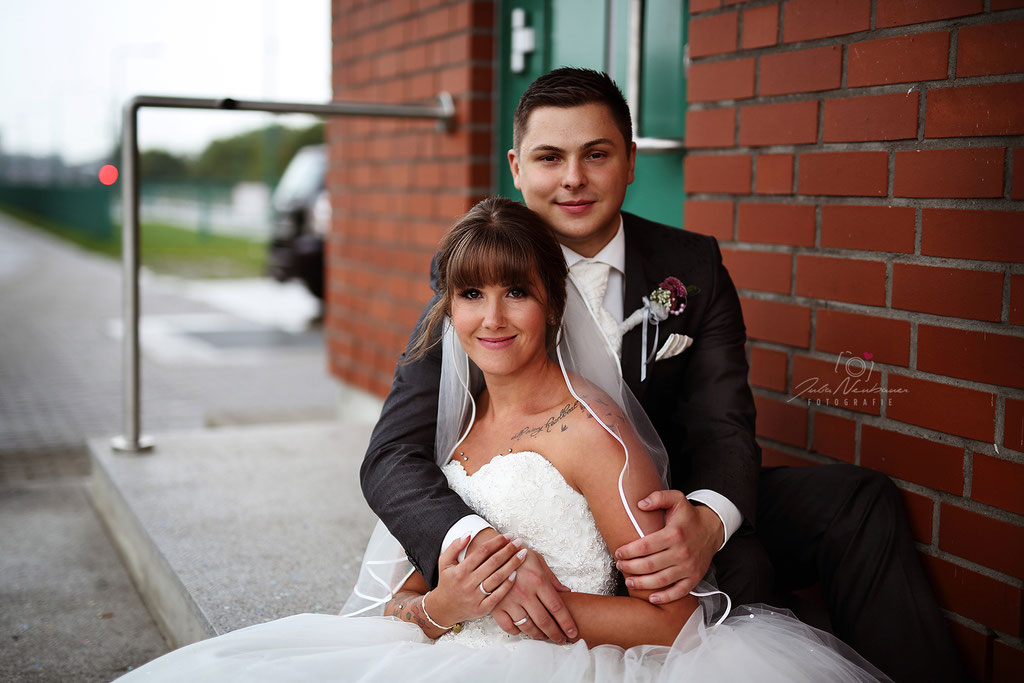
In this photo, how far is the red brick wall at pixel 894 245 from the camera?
2248 millimetres

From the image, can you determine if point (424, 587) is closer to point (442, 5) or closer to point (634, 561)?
point (634, 561)

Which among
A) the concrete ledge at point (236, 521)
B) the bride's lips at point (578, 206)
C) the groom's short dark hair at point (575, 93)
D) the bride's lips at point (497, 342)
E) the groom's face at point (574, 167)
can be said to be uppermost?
the groom's short dark hair at point (575, 93)

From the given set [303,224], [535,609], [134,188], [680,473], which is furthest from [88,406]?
[535,609]

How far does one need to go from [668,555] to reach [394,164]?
3.73 metres

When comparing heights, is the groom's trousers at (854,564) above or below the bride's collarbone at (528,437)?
below

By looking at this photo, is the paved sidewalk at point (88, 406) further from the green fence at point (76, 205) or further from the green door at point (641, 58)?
the green fence at point (76, 205)

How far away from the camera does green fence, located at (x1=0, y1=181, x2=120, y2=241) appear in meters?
31.0

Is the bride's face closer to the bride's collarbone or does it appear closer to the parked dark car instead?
the bride's collarbone

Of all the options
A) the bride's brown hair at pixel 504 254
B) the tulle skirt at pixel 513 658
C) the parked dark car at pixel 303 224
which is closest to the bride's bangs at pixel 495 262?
the bride's brown hair at pixel 504 254

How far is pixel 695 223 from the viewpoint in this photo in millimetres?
3236

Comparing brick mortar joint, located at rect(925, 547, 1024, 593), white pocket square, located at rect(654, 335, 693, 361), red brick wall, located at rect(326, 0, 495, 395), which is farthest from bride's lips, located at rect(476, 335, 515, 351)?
red brick wall, located at rect(326, 0, 495, 395)

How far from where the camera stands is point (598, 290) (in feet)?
8.64

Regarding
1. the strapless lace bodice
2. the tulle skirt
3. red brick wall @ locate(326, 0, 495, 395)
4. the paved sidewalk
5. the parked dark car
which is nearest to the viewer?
the tulle skirt

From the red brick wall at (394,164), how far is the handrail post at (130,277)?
1.40 metres
